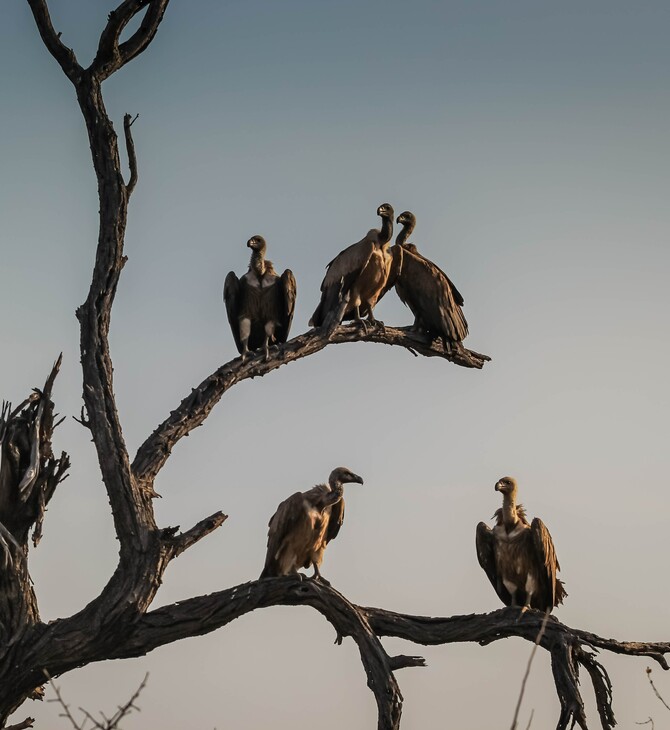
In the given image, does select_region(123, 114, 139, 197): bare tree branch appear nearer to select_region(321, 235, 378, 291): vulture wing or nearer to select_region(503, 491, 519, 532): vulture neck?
select_region(321, 235, 378, 291): vulture wing

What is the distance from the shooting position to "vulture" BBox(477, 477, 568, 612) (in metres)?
9.52

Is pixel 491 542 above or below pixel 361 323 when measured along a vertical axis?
below

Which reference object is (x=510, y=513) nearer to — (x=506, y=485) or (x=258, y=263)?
(x=506, y=485)

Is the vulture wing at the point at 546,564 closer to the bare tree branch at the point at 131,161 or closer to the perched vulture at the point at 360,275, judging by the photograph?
the perched vulture at the point at 360,275

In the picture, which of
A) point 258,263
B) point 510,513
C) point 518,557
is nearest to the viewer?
point 518,557

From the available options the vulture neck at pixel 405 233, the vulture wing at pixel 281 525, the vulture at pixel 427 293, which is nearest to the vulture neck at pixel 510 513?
the vulture at pixel 427 293

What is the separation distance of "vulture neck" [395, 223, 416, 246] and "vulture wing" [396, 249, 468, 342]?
18cm

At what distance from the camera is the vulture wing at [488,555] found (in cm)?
982

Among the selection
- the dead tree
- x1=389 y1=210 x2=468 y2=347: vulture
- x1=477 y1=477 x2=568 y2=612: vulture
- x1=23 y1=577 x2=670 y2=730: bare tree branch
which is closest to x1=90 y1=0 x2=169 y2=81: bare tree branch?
the dead tree

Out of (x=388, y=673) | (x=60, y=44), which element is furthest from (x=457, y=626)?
(x=60, y=44)

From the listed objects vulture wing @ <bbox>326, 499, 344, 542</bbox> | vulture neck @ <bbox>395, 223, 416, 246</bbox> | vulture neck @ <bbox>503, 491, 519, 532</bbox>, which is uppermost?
vulture neck @ <bbox>395, 223, 416, 246</bbox>

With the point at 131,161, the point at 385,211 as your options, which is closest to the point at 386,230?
the point at 385,211

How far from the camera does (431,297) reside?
420 inches

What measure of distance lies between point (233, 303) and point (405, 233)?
5.96 ft
